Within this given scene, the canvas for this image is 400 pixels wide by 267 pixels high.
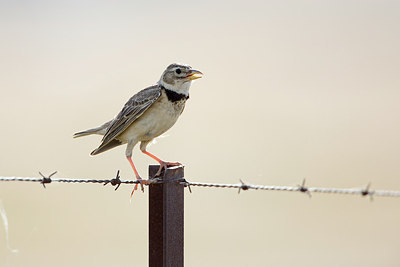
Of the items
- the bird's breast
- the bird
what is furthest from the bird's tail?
the bird's breast

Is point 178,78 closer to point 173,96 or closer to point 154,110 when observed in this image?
point 173,96

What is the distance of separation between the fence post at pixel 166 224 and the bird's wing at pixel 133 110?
2510mm

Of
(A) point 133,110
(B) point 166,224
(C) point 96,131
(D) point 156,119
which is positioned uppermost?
(C) point 96,131

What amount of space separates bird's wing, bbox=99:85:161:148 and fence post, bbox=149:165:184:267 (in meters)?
2.51

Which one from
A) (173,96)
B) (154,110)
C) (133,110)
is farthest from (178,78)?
(133,110)

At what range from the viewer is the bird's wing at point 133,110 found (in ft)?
27.1

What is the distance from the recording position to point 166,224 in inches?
222

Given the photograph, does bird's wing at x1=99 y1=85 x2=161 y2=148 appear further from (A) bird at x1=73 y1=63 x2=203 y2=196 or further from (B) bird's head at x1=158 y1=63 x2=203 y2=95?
(B) bird's head at x1=158 y1=63 x2=203 y2=95

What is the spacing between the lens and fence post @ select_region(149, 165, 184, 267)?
18.5ft

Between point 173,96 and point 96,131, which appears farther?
point 96,131

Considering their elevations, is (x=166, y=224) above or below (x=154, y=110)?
below

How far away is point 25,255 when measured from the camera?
16.3 meters

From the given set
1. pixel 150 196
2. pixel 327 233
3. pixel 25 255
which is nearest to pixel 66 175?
pixel 25 255

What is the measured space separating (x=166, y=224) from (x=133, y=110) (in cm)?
287
